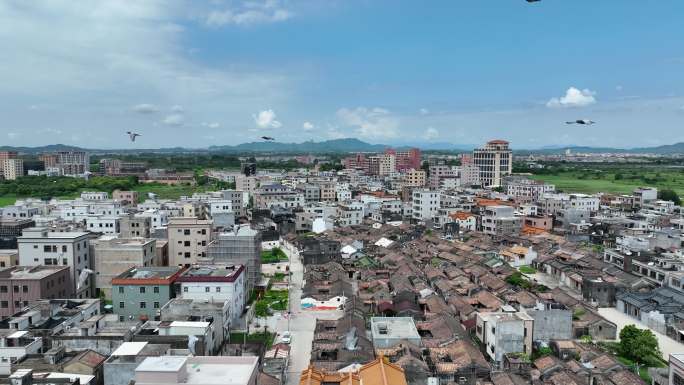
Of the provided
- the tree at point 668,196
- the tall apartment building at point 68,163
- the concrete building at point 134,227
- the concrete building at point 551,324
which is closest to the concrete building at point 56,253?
the concrete building at point 134,227

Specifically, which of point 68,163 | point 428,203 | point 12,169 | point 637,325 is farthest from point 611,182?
point 68,163

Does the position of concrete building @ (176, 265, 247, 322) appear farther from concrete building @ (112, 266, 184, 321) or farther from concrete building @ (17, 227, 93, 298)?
concrete building @ (17, 227, 93, 298)

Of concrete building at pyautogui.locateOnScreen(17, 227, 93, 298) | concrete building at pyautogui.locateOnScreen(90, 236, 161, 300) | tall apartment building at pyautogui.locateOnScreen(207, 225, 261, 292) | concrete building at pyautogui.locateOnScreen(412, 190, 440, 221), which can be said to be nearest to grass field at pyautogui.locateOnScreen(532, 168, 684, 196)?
concrete building at pyautogui.locateOnScreen(412, 190, 440, 221)

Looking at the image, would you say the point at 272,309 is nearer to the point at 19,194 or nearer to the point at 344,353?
the point at 344,353

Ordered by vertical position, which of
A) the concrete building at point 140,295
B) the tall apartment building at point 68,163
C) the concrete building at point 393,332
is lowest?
the concrete building at point 393,332

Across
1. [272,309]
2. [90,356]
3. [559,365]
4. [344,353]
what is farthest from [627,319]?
[90,356]

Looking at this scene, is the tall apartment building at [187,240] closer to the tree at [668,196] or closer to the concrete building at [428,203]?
the concrete building at [428,203]
